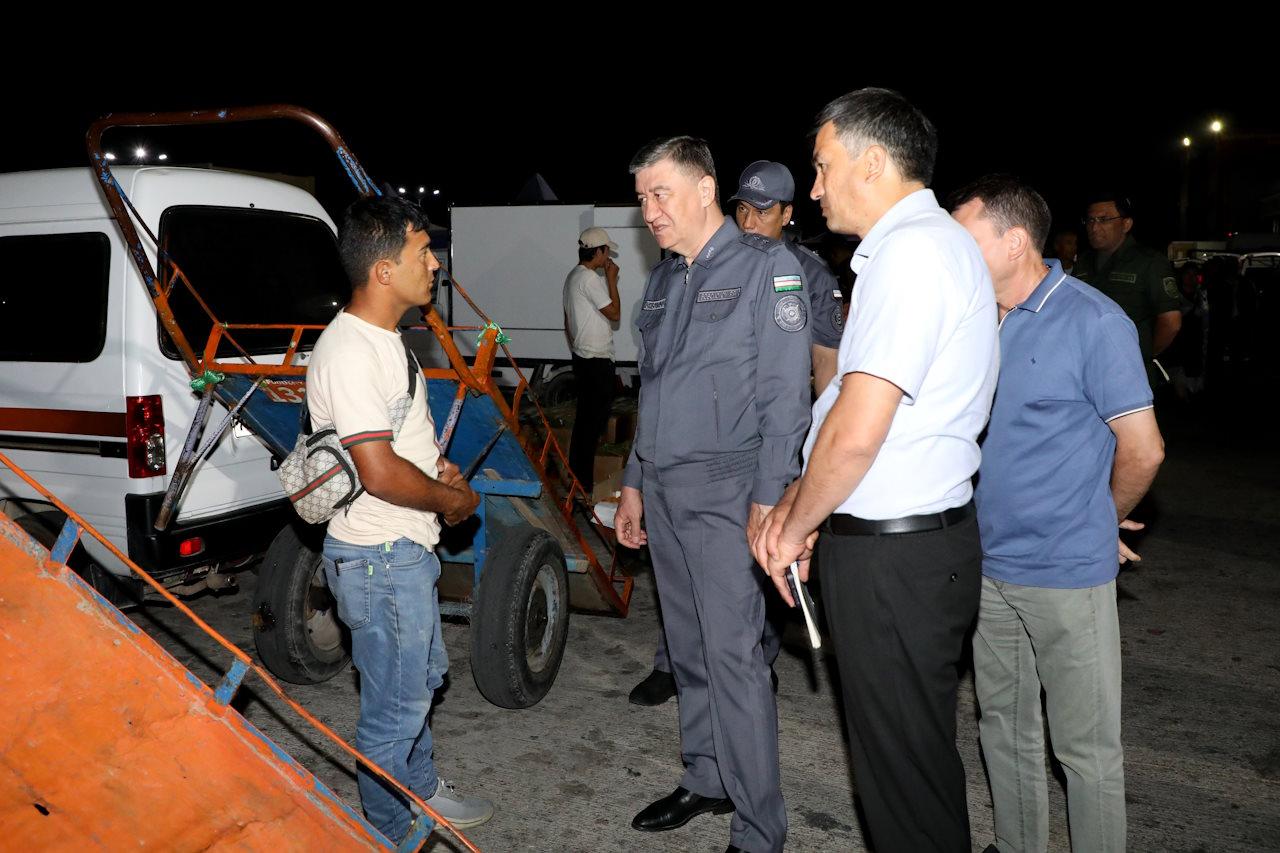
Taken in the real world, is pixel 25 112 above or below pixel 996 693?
above

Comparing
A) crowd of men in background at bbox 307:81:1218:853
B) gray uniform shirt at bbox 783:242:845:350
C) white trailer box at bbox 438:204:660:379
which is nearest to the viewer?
crowd of men in background at bbox 307:81:1218:853

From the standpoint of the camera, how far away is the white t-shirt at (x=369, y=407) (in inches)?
99.1

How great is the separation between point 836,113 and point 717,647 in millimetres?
1660

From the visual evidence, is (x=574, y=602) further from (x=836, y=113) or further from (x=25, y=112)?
(x=25, y=112)

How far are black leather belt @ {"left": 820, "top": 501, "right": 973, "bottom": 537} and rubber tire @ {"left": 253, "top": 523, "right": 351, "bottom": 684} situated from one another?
8.96 feet

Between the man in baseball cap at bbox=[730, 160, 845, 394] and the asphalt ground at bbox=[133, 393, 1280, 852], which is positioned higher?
the man in baseball cap at bbox=[730, 160, 845, 394]

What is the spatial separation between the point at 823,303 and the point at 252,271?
2.92 meters

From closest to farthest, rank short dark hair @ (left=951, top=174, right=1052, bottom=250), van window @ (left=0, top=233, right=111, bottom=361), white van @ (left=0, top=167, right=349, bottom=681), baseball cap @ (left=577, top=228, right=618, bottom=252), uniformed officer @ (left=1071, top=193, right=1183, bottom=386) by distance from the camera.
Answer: short dark hair @ (left=951, top=174, right=1052, bottom=250)
white van @ (left=0, top=167, right=349, bottom=681)
van window @ (left=0, top=233, right=111, bottom=361)
uniformed officer @ (left=1071, top=193, right=1183, bottom=386)
baseball cap @ (left=577, top=228, right=618, bottom=252)

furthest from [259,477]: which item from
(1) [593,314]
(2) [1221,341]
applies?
(2) [1221,341]

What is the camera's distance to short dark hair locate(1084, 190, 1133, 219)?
5.41 m

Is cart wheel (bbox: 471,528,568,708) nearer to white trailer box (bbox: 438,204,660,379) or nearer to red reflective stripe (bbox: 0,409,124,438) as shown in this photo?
red reflective stripe (bbox: 0,409,124,438)

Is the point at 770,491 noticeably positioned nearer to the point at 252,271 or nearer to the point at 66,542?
the point at 66,542

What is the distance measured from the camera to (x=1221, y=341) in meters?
16.7

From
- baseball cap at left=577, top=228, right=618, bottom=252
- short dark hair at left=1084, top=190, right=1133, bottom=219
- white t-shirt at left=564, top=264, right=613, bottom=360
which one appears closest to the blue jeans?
short dark hair at left=1084, top=190, right=1133, bottom=219
